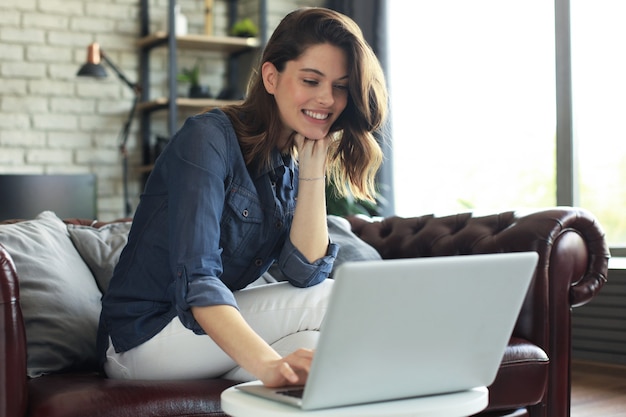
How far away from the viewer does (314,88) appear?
1.72m

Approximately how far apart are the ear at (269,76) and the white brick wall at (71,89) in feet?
12.2

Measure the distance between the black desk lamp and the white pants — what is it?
3.44m

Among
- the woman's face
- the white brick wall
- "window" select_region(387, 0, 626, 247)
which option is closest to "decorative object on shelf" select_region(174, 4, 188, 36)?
the white brick wall

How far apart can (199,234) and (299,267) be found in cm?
37

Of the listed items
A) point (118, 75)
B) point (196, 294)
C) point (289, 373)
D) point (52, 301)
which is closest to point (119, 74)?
point (118, 75)

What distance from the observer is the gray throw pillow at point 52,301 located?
74.5 inches

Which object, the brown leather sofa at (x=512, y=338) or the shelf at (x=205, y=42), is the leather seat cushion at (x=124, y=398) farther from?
the shelf at (x=205, y=42)

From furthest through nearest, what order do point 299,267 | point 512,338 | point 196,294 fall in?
point 512,338 < point 299,267 < point 196,294

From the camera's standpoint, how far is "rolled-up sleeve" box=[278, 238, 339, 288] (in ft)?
5.96

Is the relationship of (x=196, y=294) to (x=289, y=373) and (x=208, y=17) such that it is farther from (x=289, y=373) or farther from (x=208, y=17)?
(x=208, y=17)

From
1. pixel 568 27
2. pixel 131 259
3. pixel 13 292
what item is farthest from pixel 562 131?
pixel 13 292

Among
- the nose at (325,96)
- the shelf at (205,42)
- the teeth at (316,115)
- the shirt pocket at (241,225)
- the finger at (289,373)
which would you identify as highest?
the shelf at (205,42)

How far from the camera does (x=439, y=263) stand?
1.07 metres

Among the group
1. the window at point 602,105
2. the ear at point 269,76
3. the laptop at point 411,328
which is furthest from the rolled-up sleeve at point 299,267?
the window at point 602,105
